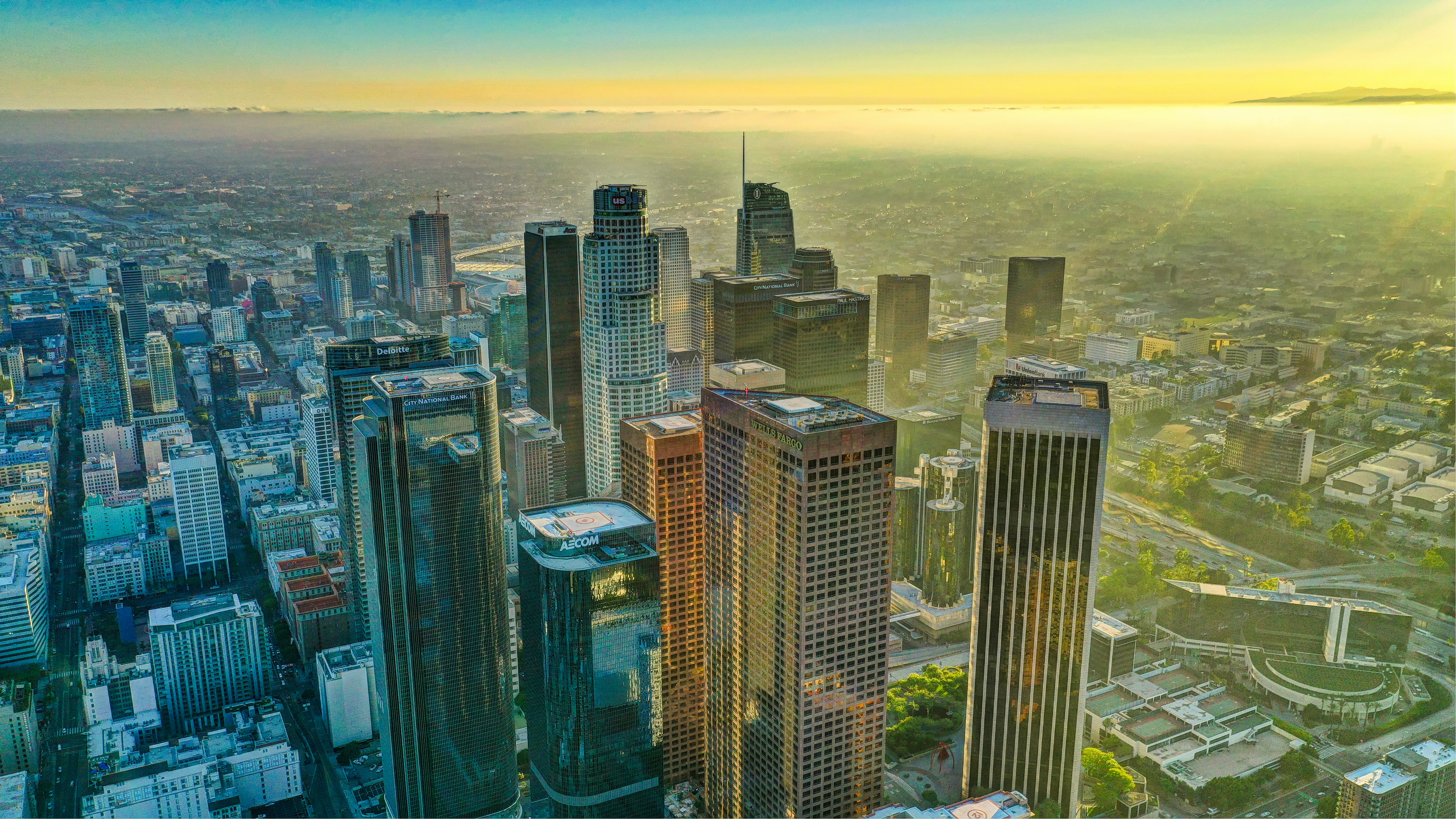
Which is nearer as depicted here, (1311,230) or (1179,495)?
(1311,230)

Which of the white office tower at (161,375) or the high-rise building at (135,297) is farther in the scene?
the white office tower at (161,375)

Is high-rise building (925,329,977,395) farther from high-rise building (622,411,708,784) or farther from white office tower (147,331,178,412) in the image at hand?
white office tower (147,331,178,412)

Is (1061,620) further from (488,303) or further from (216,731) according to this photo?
(488,303)

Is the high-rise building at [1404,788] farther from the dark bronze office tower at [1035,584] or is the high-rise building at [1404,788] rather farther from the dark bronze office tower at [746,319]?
the dark bronze office tower at [746,319]

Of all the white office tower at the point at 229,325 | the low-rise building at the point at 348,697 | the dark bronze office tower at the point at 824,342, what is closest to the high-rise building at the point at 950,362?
the dark bronze office tower at the point at 824,342

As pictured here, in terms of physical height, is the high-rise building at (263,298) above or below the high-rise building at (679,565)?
above

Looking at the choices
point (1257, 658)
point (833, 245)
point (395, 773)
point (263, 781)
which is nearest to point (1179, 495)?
point (1257, 658)

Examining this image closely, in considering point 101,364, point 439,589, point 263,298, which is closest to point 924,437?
point 439,589
